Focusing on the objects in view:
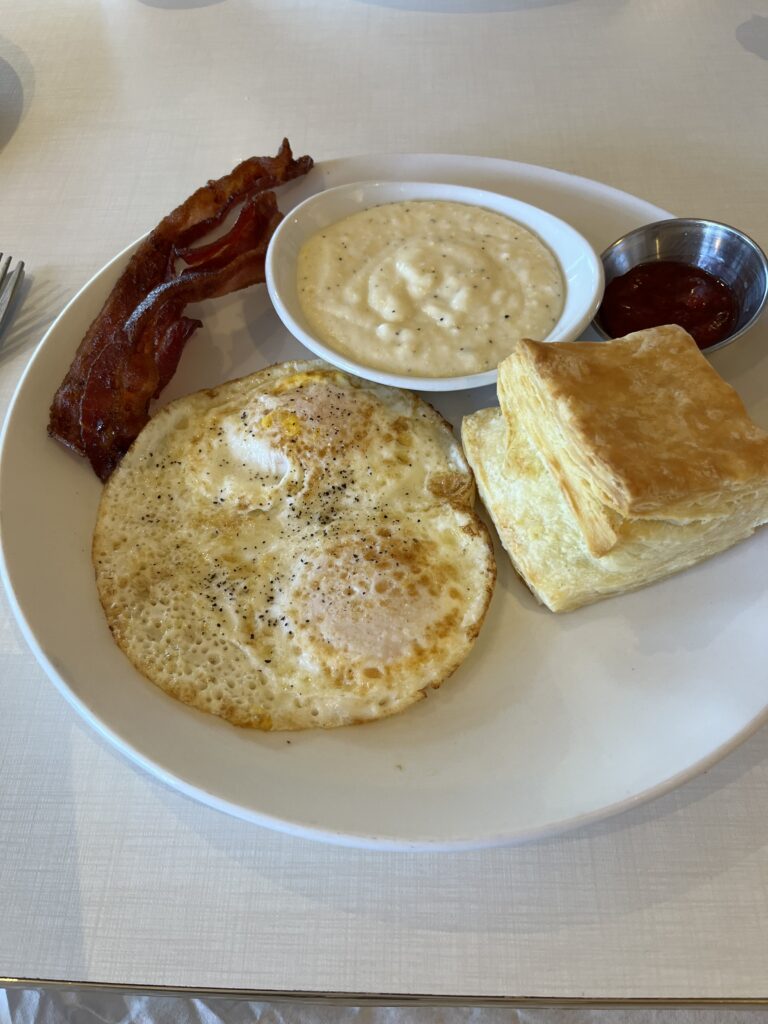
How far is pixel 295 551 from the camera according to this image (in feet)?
6.61

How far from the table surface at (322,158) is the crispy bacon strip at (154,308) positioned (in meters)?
0.42

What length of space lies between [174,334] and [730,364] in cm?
163

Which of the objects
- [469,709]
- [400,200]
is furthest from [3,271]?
[469,709]

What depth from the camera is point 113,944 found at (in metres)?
1.59

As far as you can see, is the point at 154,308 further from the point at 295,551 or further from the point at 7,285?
the point at 295,551

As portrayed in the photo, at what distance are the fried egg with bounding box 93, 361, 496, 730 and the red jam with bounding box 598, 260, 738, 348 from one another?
2.05 ft

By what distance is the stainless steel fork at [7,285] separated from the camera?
8.17 ft

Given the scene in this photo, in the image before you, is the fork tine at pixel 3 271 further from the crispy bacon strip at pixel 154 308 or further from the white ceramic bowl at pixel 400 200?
the white ceramic bowl at pixel 400 200

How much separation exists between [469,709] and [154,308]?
144 cm

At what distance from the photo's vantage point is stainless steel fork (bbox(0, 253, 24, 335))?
2.49m

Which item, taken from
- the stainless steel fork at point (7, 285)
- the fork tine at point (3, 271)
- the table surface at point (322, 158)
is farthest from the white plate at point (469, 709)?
the fork tine at point (3, 271)

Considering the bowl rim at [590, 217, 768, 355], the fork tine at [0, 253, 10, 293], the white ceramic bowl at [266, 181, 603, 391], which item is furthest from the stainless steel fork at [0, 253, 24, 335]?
the bowl rim at [590, 217, 768, 355]

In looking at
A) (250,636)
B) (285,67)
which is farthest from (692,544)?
(285,67)

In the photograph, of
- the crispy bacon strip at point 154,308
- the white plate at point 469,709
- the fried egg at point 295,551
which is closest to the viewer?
the white plate at point 469,709
